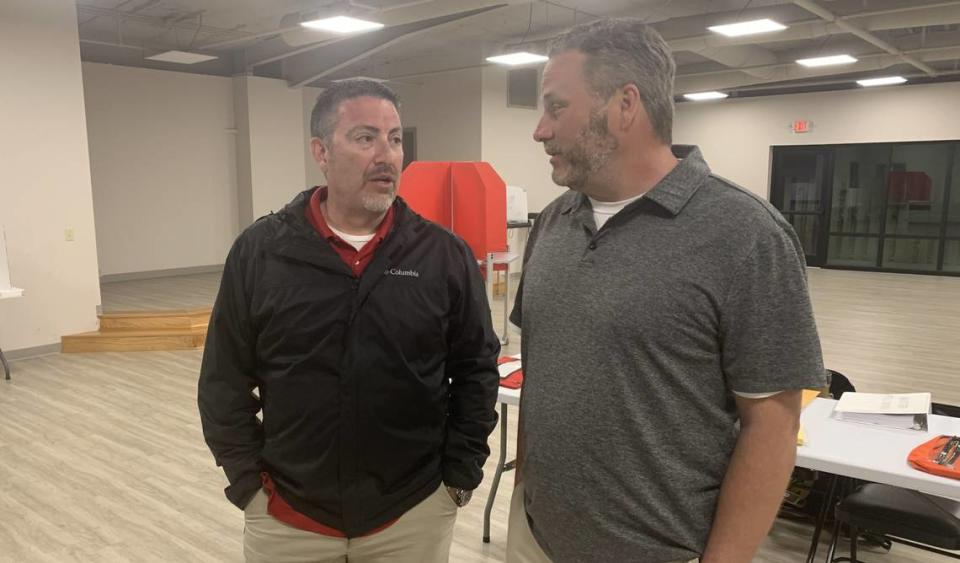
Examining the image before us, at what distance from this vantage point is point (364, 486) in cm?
155

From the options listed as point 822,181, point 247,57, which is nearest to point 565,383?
point 247,57

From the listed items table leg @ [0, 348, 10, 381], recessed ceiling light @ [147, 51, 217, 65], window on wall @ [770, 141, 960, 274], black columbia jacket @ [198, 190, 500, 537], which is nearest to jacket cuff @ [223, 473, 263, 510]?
black columbia jacket @ [198, 190, 500, 537]

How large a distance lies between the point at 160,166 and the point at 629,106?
34.7 ft

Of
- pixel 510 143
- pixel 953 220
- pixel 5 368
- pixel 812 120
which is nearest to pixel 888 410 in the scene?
pixel 5 368

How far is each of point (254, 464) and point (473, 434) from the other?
52 cm

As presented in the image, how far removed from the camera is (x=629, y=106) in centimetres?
118

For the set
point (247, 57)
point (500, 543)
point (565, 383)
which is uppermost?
point (247, 57)

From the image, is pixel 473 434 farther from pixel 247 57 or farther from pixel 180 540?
pixel 247 57

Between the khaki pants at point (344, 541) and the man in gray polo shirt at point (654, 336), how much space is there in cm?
46

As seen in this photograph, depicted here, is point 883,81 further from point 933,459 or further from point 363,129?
point 363,129

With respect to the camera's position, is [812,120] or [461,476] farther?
[812,120]

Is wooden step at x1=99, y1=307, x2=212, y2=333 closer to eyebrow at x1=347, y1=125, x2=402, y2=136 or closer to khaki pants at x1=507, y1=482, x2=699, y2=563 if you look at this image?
eyebrow at x1=347, y1=125, x2=402, y2=136

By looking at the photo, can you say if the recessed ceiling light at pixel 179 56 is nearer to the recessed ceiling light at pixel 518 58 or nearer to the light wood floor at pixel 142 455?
the recessed ceiling light at pixel 518 58

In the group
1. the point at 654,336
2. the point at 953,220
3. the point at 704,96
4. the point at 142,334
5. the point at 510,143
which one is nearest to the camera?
the point at 654,336
